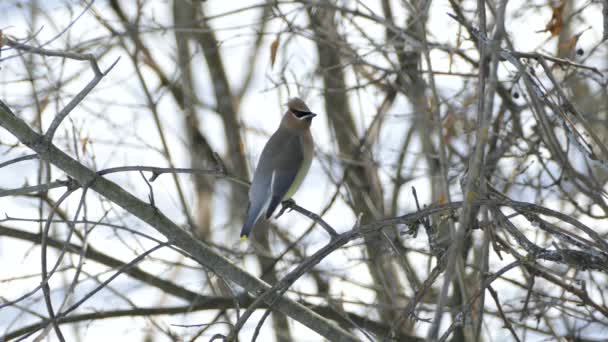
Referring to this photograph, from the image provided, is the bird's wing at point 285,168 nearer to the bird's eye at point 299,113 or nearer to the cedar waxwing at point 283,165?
the cedar waxwing at point 283,165

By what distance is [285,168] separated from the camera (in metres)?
4.45

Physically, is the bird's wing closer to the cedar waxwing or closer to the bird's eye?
the cedar waxwing

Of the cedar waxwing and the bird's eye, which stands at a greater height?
the bird's eye

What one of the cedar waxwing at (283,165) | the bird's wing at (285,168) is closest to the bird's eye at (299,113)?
the cedar waxwing at (283,165)

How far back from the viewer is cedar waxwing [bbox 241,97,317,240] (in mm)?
4203

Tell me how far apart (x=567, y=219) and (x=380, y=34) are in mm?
4100

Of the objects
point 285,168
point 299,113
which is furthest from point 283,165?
point 299,113

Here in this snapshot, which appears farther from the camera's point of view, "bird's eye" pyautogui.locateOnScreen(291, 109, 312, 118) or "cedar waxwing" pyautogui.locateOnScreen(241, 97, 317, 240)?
"bird's eye" pyautogui.locateOnScreen(291, 109, 312, 118)

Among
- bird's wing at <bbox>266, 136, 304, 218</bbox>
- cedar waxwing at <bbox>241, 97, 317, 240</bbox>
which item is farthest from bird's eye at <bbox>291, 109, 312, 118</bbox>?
bird's wing at <bbox>266, 136, 304, 218</bbox>

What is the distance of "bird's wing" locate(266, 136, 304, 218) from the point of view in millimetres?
4254

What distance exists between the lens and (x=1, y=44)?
250cm

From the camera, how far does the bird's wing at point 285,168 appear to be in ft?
14.0

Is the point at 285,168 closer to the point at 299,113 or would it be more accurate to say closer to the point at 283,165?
the point at 283,165

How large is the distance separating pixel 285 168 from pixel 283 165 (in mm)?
23
